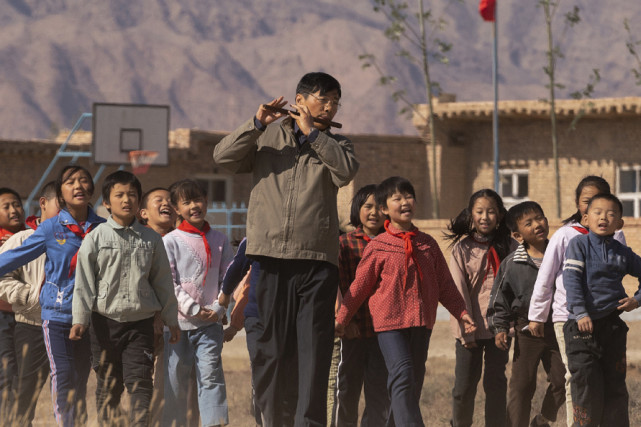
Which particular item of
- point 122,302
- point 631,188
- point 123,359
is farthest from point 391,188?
point 631,188

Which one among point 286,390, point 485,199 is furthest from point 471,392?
point 286,390

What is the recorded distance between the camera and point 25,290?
304 inches

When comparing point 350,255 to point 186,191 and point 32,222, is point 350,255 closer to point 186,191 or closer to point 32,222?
point 186,191

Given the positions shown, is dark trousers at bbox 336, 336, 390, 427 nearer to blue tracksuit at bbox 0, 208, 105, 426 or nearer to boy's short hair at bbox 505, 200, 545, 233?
boy's short hair at bbox 505, 200, 545, 233

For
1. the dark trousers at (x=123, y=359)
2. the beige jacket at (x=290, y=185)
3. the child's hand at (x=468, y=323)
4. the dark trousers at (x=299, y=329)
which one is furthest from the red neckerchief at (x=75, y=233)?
the child's hand at (x=468, y=323)

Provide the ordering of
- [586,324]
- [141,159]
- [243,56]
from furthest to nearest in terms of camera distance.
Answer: [243,56], [141,159], [586,324]

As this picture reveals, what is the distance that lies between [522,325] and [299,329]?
2.01 m

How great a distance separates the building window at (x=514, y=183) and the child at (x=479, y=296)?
2230 centimetres

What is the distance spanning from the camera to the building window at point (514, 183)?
98.9ft

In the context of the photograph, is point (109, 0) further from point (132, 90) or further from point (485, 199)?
point (485, 199)

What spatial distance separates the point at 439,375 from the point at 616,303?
6179 millimetres

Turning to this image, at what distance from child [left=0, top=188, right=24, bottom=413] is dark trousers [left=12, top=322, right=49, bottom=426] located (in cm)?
11

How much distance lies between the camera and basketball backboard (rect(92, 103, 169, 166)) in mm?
28625

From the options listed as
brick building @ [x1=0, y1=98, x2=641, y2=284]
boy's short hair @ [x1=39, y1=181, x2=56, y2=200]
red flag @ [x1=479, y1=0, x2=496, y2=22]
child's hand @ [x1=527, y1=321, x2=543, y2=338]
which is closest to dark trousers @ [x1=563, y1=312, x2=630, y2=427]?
child's hand @ [x1=527, y1=321, x2=543, y2=338]
